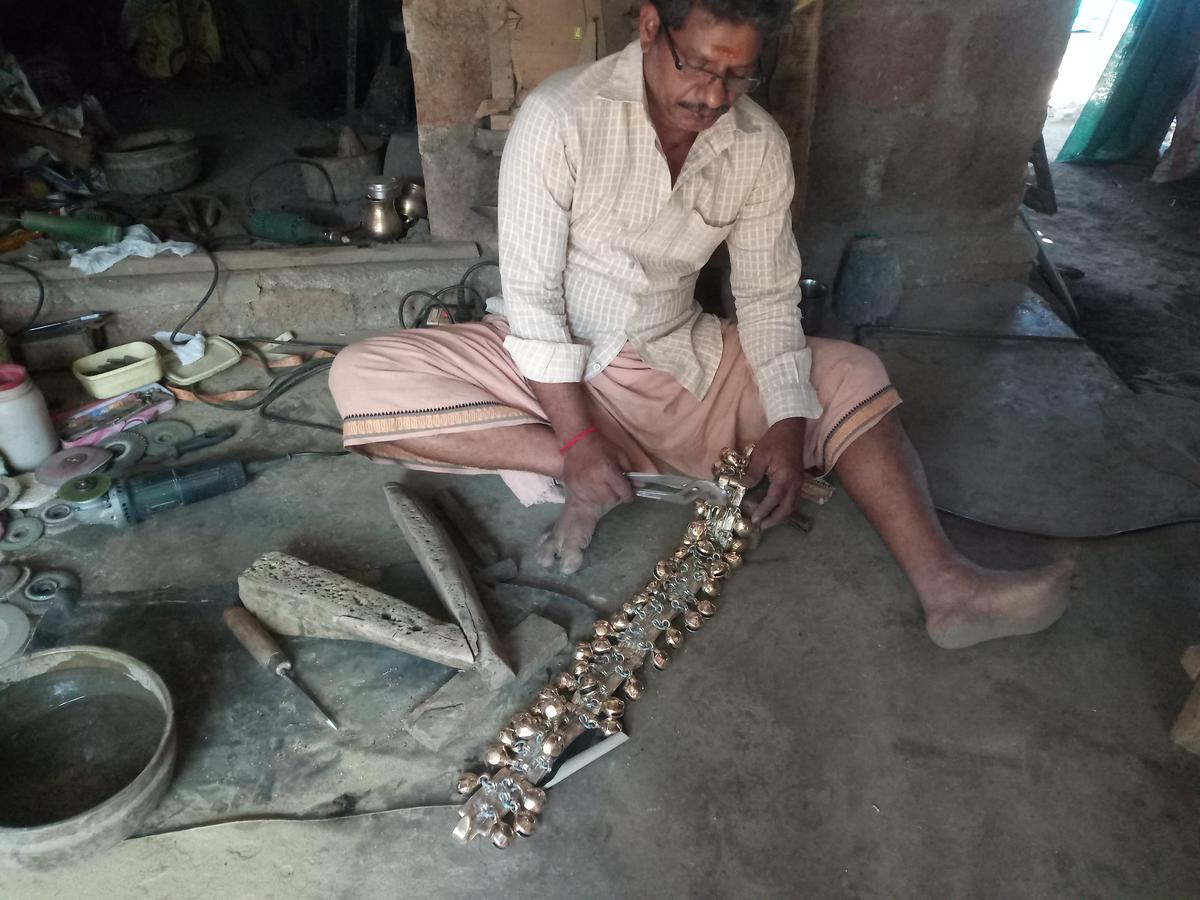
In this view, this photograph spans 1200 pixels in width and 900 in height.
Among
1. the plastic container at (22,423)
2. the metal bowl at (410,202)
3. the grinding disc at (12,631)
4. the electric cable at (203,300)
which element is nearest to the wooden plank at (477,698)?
the grinding disc at (12,631)

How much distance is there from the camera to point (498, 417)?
1843 millimetres

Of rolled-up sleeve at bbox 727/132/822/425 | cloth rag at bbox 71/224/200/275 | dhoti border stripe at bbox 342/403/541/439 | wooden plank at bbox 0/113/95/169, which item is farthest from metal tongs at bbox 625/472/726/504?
wooden plank at bbox 0/113/95/169

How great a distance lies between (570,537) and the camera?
1.84m

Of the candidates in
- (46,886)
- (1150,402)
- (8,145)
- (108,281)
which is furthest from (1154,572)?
(8,145)

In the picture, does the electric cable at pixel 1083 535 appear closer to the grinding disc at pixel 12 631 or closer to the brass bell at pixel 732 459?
the brass bell at pixel 732 459

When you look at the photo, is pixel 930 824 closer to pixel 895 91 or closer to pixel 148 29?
pixel 895 91

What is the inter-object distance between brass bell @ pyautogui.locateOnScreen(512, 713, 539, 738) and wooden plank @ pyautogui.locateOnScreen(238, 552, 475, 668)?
0.14 m

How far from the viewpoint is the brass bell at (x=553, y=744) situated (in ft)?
4.77

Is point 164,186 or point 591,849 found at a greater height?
point 164,186

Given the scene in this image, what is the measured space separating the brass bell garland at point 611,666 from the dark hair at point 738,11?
2.90 feet

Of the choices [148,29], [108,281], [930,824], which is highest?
[148,29]

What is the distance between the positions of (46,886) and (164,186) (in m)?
3.34

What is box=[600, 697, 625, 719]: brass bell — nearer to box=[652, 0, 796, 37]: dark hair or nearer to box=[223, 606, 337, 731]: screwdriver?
box=[223, 606, 337, 731]: screwdriver

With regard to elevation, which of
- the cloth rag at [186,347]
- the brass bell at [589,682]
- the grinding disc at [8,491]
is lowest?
the brass bell at [589,682]
